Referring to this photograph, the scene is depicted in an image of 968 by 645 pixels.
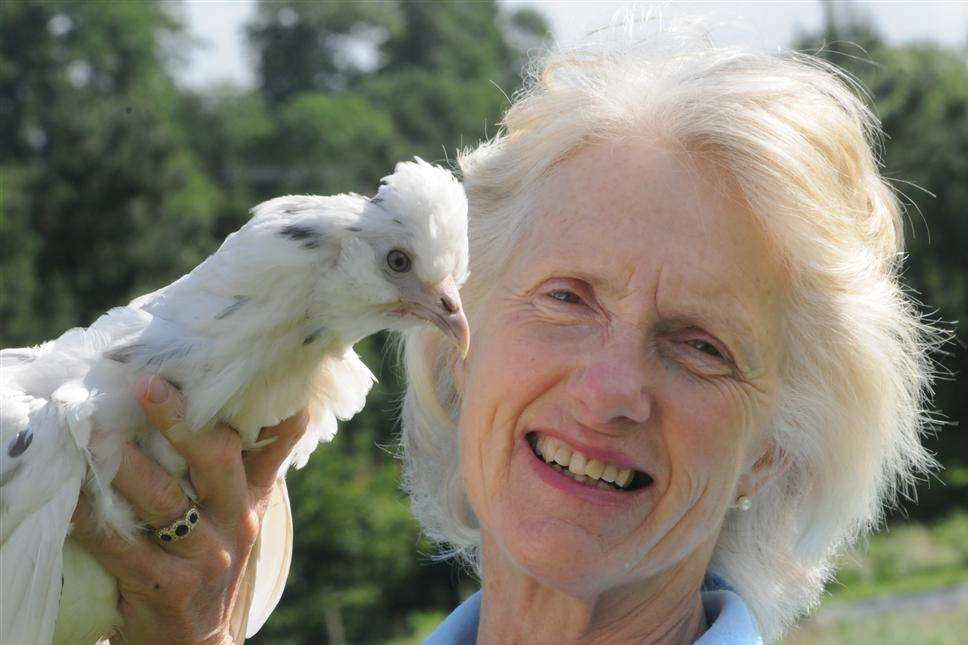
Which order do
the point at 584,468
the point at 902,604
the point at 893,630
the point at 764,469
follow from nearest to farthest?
the point at 584,468
the point at 764,469
the point at 893,630
the point at 902,604

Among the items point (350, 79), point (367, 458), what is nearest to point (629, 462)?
point (367, 458)

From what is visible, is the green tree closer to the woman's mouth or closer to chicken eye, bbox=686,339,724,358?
the woman's mouth

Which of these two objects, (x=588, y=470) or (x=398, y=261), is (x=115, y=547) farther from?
(x=588, y=470)

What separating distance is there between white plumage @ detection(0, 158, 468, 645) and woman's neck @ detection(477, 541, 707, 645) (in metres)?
0.68

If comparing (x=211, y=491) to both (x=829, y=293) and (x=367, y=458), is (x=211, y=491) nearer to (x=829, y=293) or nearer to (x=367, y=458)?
(x=829, y=293)

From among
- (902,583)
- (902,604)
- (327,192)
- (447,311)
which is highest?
(447,311)

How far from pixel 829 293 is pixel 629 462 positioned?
637mm

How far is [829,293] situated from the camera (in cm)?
284

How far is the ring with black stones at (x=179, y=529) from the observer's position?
277 cm

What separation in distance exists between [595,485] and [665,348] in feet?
1.19

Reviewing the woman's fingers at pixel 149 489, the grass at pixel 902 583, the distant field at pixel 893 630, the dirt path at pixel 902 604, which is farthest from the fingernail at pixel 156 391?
the dirt path at pixel 902 604

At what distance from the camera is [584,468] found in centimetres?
277

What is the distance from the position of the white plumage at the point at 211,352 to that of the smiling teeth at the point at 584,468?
0.34m

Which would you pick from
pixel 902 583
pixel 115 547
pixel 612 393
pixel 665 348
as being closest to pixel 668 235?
pixel 665 348
